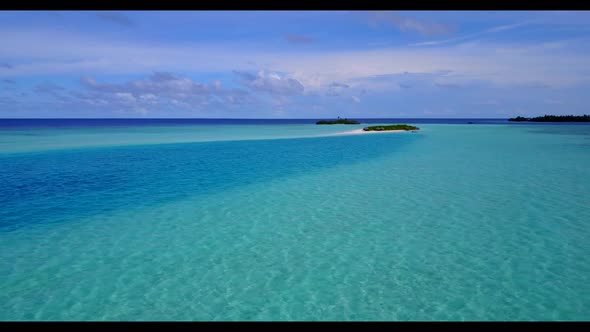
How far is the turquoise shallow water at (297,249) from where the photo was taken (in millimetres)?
6738

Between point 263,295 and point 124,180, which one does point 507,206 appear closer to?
point 263,295

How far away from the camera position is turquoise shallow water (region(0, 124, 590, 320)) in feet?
A: 22.1

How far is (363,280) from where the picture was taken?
767 cm

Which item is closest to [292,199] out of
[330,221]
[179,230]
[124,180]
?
[330,221]

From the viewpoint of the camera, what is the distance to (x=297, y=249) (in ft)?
30.9

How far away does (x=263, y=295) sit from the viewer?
A: 7133mm

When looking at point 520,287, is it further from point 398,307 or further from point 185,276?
point 185,276

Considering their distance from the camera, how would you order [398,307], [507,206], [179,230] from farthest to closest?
[507,206], [179,230], [398,307]
